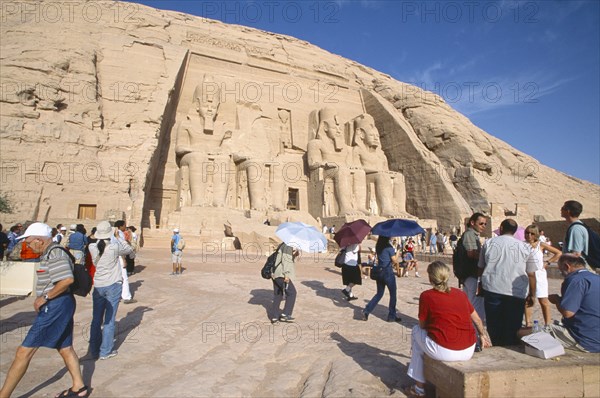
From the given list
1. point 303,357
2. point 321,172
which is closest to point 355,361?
point 303,357

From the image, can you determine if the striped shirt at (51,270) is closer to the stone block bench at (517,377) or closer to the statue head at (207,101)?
the stone block bench at (517,377)

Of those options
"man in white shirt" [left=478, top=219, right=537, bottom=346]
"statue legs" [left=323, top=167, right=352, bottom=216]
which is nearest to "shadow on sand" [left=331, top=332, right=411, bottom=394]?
"man in white shirt" [left=478, top=219, right=537, bottom=346]

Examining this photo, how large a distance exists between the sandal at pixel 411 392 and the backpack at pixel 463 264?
140 centimetres

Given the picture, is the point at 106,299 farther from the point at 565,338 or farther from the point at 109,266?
the point at 565,338

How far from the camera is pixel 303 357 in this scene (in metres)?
3.63

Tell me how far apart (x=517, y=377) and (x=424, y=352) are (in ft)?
1.88

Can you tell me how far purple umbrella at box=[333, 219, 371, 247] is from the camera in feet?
18.9

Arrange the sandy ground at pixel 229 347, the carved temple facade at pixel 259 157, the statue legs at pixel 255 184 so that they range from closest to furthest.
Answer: the sandy ground at pixel 229 347 < the carved temple facade at pixel 259 157 < the statue legs at pixel 255 184

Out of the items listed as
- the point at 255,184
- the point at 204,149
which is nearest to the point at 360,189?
the point at 255,184

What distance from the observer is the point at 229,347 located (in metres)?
3.86

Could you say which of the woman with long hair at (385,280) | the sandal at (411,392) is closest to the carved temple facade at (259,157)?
the woman with long hair at (385,280)

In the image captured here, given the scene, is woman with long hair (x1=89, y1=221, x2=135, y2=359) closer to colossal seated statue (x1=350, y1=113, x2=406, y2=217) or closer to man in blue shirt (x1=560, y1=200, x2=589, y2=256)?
man in blue shirt (x1=560, y1=200, x2=589, y2=256)

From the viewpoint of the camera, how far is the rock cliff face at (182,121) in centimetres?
1095

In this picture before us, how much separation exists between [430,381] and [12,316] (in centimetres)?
474
